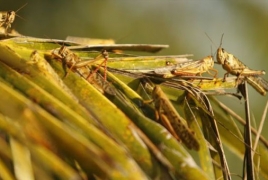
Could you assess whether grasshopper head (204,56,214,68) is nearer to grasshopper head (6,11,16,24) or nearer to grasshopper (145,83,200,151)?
grasshopper (145,83,200,151)

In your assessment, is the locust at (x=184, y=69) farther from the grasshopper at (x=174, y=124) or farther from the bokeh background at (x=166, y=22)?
the bokeh background at (x=166, y=22)

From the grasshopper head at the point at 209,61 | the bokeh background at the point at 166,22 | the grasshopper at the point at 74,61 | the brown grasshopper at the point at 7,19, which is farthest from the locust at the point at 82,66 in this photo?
the bokeh background at the point at 166,22

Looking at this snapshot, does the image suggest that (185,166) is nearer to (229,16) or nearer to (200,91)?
(200,91)

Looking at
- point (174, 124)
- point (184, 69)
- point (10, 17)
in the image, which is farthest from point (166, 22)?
point (174, 124)

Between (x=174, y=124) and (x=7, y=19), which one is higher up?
(x=7, y=19)

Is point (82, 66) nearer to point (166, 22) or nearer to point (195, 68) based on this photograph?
point (195, 68)

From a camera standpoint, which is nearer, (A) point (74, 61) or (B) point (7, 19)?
(A) point (74, 61)
